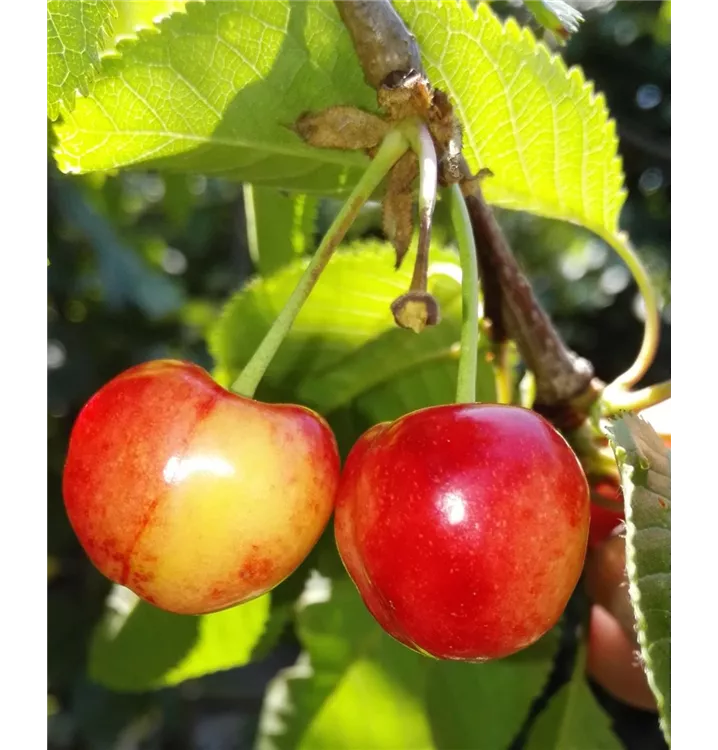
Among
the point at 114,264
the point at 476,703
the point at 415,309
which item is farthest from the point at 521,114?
the point at 114,264

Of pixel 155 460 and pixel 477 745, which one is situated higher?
pixel 155 460

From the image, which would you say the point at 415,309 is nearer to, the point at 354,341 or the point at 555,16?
the point at 555,16

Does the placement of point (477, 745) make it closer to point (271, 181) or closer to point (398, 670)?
point (398, 670)

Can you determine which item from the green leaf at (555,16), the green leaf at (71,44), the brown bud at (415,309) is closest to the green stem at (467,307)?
the brown bud at (415,309)

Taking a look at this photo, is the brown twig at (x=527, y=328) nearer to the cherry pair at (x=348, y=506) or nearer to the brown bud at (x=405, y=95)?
the brown bud at (x=405, y=95)
